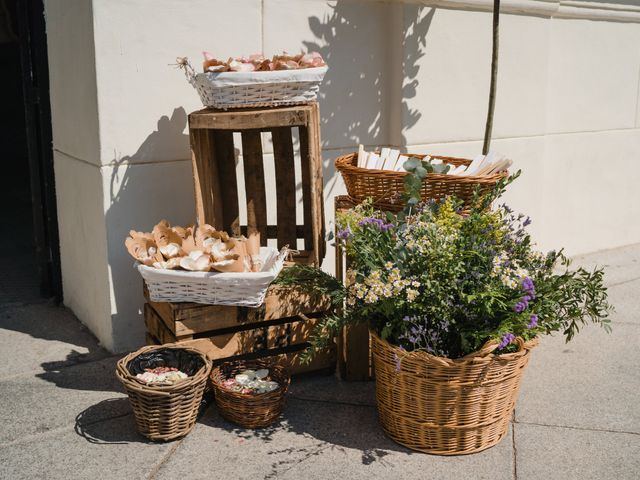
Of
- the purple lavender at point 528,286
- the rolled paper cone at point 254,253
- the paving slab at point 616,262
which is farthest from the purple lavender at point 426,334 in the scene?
the paving slab at point 616,262

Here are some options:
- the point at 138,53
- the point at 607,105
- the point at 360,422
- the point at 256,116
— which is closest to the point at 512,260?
the point at 360,422

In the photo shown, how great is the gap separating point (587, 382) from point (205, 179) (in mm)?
2296

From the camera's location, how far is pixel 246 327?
12.7ft

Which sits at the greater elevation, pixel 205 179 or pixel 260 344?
pixel 205 179

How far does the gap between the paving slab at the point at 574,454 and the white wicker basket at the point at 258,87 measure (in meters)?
1.93

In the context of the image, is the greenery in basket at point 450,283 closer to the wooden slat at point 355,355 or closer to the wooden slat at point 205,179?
the wooden slat at point 355,355

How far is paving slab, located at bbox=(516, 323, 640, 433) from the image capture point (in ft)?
12.1

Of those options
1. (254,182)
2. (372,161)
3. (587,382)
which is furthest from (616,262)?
(254,182)

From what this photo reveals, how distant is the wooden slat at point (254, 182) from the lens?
4348mm

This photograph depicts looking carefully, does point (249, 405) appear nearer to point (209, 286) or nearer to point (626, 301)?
point (209, 286)

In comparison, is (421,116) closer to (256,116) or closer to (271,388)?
(256,116)

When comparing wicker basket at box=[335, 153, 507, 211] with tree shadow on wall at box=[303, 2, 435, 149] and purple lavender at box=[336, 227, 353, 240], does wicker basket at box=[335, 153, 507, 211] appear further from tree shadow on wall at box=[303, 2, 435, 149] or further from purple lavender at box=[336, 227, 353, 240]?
tree shadow on wall at box=[303, 2, 435, 149]

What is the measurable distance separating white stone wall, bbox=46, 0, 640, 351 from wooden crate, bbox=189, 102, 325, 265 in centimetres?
21

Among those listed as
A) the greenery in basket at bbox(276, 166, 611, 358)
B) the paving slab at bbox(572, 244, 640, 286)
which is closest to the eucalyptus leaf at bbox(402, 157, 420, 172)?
the greenery in basket at bbox(276, 166, 611, 358)
